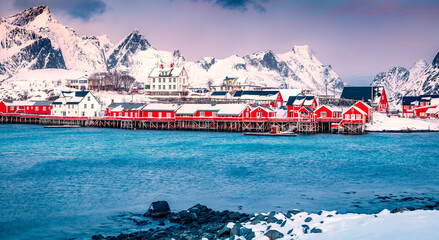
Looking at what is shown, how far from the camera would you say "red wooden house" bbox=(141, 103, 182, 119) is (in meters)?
83.1

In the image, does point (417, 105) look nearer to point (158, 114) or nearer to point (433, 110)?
point (433, 110)

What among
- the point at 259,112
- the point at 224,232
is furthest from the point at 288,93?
the point at 224,232

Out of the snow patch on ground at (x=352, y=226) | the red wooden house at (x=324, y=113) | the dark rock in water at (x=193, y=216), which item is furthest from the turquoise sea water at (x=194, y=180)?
the red wooden house at (x=324, y=113)

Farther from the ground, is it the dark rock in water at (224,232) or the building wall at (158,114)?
the building wall at (158,114)

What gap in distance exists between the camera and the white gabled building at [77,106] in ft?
307

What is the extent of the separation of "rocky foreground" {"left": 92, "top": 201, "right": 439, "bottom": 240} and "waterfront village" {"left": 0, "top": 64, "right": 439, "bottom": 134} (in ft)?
175

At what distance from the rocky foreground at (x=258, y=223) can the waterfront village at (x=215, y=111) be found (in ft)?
175

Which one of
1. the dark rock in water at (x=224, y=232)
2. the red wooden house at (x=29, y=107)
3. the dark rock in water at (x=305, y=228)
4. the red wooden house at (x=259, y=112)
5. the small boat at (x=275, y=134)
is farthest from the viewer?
the red wooden house at (x=29, y=107)

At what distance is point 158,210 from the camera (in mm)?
21828

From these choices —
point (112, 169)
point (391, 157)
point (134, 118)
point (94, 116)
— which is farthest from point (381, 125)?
point (94, 116)

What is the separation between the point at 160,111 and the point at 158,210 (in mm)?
63137

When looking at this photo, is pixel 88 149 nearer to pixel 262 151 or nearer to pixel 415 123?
pixel 262 151

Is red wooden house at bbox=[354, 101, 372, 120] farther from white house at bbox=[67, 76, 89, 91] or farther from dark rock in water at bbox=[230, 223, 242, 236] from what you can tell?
white house at bbox=[67, 76, 89, 91]

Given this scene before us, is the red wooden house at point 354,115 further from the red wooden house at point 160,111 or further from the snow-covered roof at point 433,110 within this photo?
the red wooden house at point 160,111
